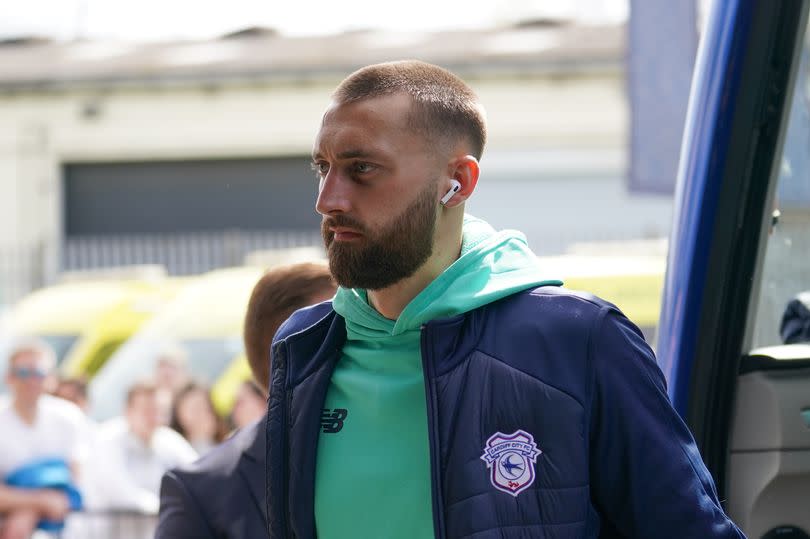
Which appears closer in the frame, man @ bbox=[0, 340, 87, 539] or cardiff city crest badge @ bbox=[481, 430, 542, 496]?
cardiff city crest badge @ bbox=[481, 430, 542, 496]

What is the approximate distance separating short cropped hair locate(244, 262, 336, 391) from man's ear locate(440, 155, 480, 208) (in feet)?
3.51

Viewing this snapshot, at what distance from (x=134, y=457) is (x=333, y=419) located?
6.29 meters

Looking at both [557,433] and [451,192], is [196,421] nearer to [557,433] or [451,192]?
[451,192]

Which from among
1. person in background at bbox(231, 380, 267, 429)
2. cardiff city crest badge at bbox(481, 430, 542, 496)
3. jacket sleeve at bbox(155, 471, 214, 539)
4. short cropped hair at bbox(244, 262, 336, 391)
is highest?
cardiff city crest badge at bbox(481, 430, 542, 496)

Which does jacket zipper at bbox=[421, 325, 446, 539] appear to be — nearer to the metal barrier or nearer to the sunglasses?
the metal barrier

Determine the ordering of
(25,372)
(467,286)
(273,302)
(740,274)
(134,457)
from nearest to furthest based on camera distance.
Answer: (467,286), (740,274), (273,302), (134,457), (25,372)

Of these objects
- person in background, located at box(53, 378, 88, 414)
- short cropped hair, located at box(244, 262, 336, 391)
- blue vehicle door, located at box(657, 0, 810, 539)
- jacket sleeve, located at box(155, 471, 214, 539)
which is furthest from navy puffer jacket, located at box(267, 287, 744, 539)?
person in background, located at box(53, 378, 88, 414)

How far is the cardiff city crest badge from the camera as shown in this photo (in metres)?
1.93

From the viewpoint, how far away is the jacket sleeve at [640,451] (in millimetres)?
1961

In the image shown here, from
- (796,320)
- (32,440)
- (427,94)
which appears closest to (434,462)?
(427,94)

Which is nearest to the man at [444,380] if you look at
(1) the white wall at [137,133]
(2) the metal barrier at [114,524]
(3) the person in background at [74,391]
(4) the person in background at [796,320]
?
(4) the person in background at [796,320]

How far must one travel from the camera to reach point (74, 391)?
33.0 ft

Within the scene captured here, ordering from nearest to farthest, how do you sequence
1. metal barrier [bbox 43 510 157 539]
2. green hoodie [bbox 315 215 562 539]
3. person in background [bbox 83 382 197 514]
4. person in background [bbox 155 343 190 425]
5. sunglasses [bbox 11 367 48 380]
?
green hoodie [bbox 315 215 562 539] < metal barrier [bbox 43 510 157 539] < person in background [bbox 83 382 197 514] < sunglasses [bbox 11 367 48 380] < person in background [bbox 155 343 190 425]

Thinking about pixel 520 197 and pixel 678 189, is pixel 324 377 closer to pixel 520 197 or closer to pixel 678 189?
pixel 678 189
